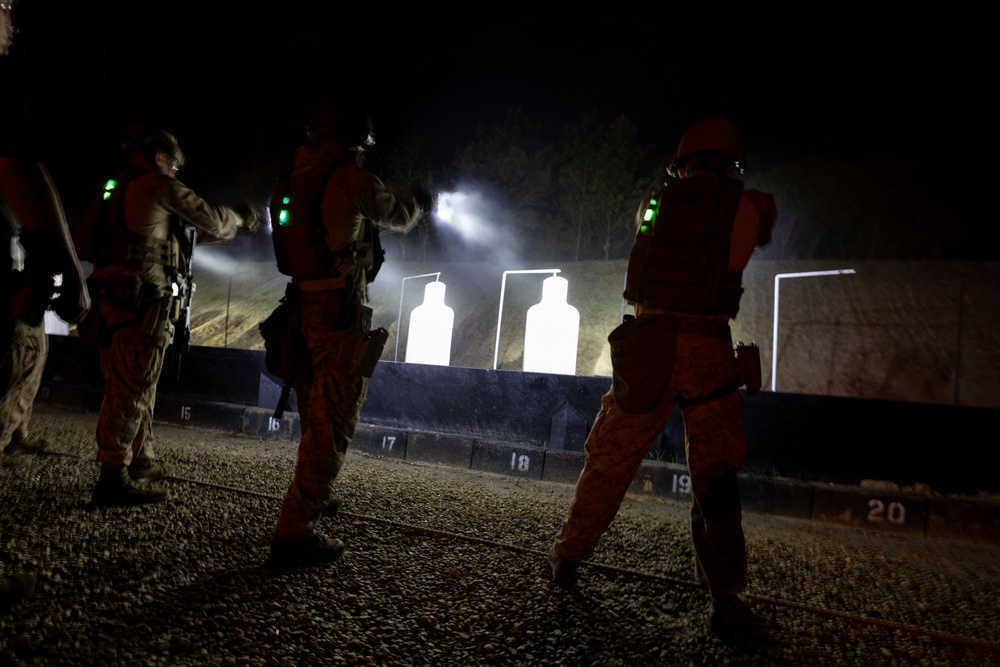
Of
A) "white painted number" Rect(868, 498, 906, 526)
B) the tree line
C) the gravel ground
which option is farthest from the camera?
the tree line

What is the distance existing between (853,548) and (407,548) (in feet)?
9.20

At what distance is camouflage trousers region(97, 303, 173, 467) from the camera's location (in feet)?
10.5

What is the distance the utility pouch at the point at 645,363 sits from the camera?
2.18 meters

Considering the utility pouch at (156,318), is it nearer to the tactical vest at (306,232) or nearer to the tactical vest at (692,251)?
the tactical vest at (306,232)

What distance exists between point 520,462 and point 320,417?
3007mm

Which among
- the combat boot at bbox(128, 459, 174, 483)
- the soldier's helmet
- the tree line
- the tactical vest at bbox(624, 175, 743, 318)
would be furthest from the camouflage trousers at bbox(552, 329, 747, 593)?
the tree line

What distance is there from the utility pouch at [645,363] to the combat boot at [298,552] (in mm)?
1464

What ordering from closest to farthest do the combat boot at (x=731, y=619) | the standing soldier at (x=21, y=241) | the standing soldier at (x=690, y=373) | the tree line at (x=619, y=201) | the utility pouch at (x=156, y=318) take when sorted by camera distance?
the standing soldier at (x=21, y=241)
the combat boot at (x=731, y=619)
the standing soldier at (x=690, y=373)
the utility pouch at (x=156, y=318)
the tree line at (x=619, y=201)

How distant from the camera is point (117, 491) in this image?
3.16 metres

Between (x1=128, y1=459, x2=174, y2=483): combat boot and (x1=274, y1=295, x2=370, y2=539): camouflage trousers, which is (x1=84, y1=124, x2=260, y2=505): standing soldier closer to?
(x1=128, y1=459, x2=174, y2=483): combat boot

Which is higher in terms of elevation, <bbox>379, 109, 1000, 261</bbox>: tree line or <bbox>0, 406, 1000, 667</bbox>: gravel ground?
<bbox>379, 109, 1000, 261</bbox>: tree line

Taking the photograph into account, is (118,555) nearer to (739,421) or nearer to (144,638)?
(144,638)

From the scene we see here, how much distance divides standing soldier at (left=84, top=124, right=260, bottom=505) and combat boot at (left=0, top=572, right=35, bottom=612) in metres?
1.46

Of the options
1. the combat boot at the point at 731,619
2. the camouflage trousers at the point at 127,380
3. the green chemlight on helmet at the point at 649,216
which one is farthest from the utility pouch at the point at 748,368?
the camouflage trousers at the point at 127,380
